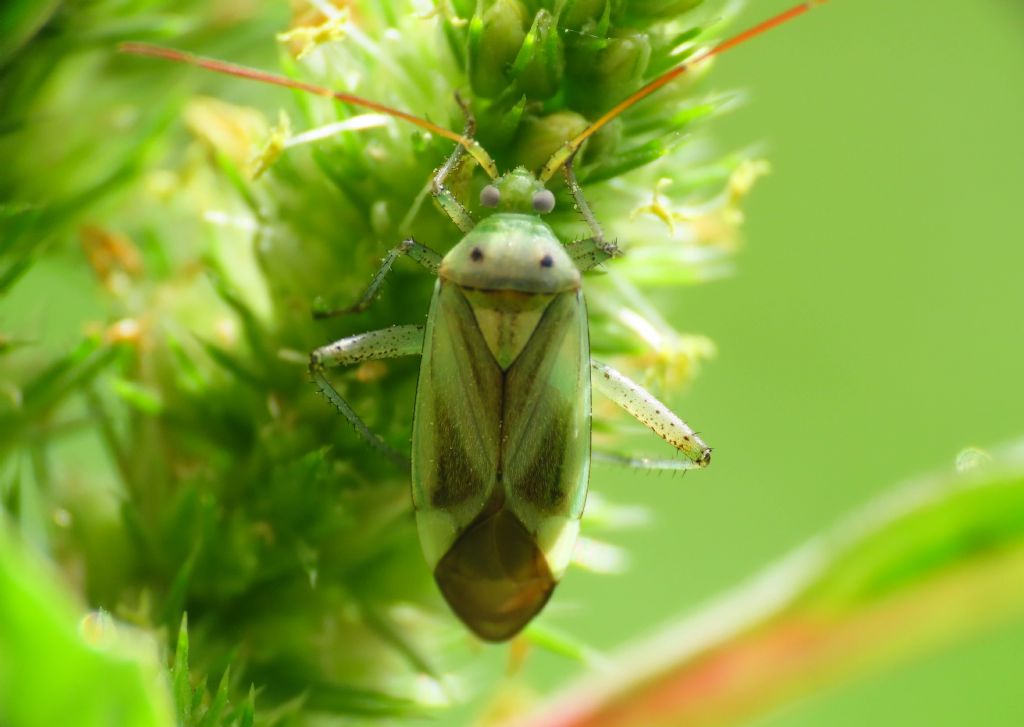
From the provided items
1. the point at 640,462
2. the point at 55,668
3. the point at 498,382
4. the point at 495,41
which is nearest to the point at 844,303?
the point at 640,462

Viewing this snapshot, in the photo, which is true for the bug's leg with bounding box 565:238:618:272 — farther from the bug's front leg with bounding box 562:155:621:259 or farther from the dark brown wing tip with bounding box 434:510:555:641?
the dark brown wing tip with bounding box 434:510:555:641

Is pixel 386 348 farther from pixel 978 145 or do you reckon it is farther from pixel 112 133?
pixel 978 145

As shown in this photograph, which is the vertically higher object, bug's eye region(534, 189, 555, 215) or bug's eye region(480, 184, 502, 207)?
bug's eye region(480, 184, 502, 207)

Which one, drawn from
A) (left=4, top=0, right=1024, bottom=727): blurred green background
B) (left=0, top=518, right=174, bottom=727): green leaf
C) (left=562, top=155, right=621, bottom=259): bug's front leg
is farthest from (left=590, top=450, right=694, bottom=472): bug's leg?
(left=4, top=0, right=1024, bottom=727): blurred green background

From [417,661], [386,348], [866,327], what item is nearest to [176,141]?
[386,348]

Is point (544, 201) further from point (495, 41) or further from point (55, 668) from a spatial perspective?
point (55, 668)

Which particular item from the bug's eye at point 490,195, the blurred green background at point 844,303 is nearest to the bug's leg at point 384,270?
the bug's eye at point 490,195
